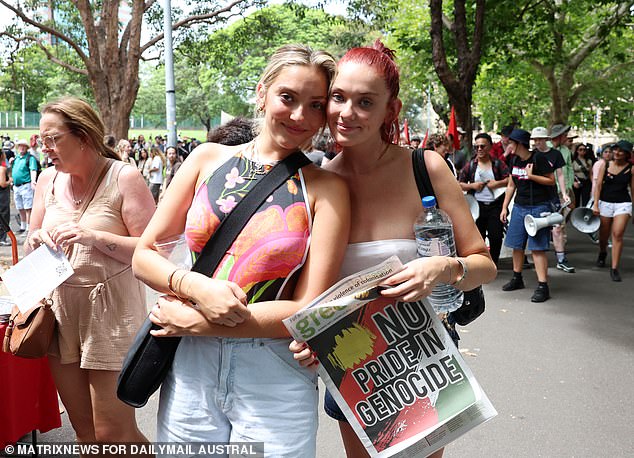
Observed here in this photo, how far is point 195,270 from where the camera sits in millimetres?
1920

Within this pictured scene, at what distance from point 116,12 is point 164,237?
13712 millimetres

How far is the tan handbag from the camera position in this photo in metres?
2.69

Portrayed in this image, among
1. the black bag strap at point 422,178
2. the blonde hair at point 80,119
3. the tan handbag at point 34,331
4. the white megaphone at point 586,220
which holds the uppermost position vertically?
the blonde hair at point 80,119

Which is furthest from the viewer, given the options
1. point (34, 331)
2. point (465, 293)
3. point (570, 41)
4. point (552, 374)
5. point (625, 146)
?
point (570, 41)

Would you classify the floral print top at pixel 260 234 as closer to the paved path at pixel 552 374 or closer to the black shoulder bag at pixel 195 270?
the black shoulder bag at pixel 195 270

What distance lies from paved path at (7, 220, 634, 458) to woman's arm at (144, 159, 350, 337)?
2.21 meters

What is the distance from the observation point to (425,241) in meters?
2.08

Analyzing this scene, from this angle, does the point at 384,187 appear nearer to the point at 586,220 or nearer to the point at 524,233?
the point at 524,233

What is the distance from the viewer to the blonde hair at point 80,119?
2.81 metres

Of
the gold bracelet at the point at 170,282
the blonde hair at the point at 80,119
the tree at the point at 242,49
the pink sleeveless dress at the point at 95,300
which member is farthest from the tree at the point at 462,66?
the gold bracelet at the point at 170,282

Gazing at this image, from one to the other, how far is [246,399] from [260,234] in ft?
1.56

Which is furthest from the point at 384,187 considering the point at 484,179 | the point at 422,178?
the point at 484,179

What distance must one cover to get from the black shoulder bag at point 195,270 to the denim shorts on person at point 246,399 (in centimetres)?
9

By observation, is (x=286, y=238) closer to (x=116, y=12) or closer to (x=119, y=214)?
(x=119, y=214)
